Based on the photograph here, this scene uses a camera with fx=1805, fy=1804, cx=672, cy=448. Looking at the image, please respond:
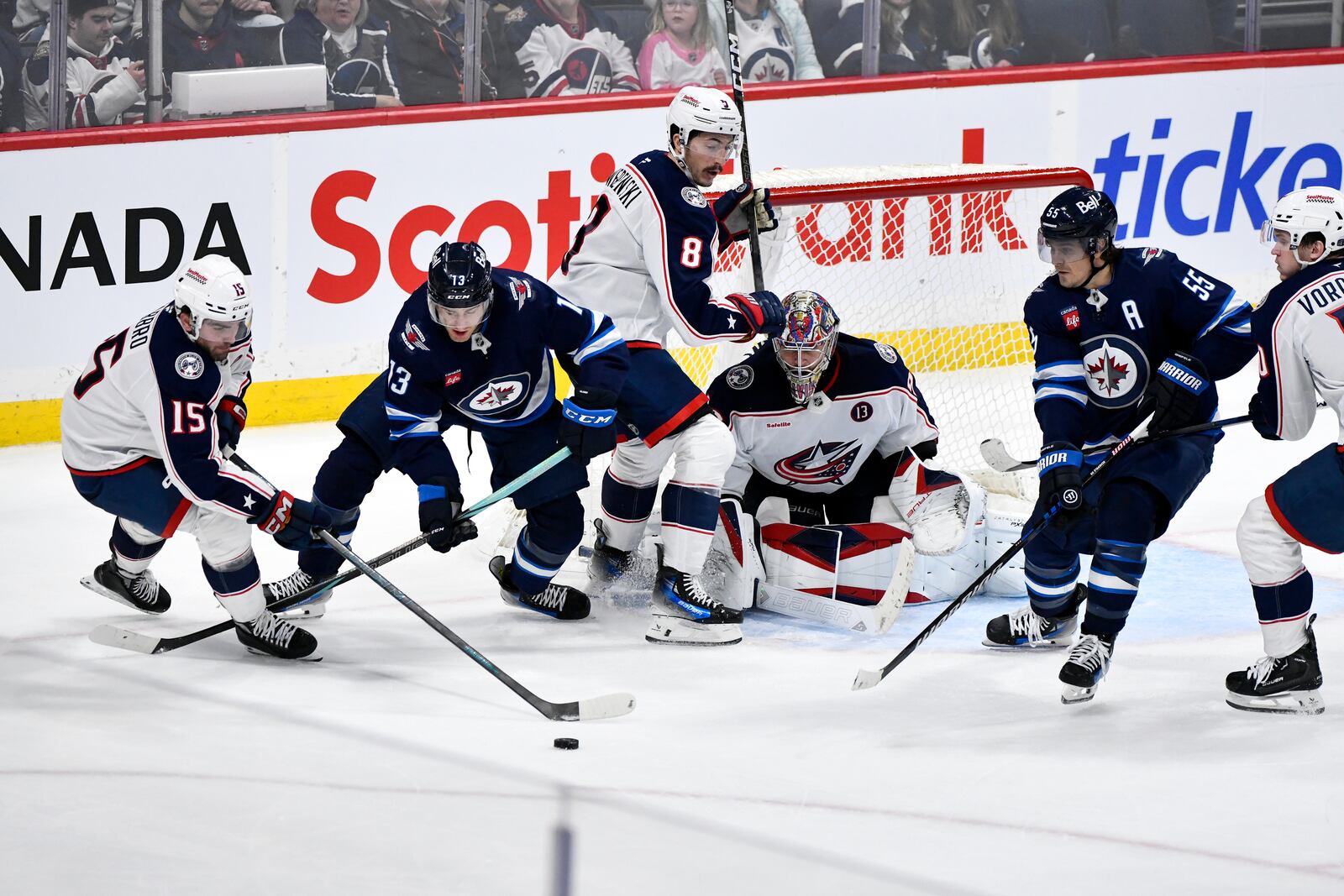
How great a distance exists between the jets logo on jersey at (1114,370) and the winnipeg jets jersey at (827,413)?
0.59m

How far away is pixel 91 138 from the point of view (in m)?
5.65

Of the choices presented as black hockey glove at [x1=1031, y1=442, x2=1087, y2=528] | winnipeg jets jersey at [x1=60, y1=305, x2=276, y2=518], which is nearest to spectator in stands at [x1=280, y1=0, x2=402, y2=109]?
winnipeg jets jersey at [x1=60, y1=305, x2=276, y2=518]

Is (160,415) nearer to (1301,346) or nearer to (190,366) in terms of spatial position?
(190,366)

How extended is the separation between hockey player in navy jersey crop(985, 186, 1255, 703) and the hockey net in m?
1.40

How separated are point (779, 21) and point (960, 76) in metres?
0.75

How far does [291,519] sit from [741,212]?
60.8 inches

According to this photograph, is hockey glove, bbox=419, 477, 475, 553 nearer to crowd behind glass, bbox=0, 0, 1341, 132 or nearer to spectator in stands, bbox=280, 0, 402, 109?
crowd behind glass, bbox=0, 0, 1341, 132

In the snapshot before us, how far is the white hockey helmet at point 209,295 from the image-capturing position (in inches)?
143

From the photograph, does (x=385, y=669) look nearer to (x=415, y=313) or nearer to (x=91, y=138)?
(x=415, y=313)

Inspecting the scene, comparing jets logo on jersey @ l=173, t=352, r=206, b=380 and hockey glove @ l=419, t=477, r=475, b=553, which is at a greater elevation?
jets logo on jersey @ l=173, t=352, r=206, b=380

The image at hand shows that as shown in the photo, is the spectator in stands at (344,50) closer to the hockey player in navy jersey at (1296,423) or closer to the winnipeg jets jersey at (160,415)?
the winnipeg jets jersey at (160,415)

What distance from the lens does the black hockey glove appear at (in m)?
3.73

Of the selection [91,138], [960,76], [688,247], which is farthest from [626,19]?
[688,247]

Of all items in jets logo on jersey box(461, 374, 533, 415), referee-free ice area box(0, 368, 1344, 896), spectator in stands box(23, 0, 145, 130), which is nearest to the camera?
referee-free ice area box(0, 368, 1344, 896)
